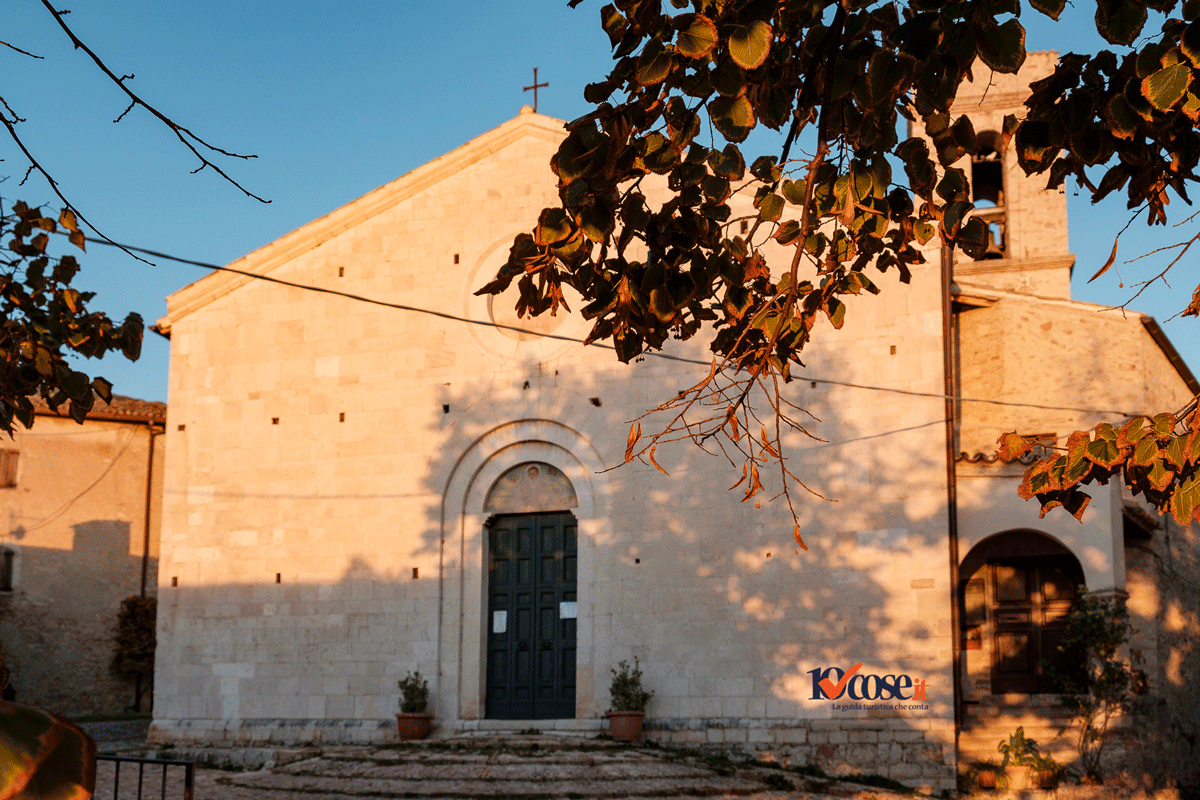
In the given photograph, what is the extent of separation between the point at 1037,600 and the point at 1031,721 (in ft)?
6.33

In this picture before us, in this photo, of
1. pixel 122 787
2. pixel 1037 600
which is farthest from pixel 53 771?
pixel 1037 600

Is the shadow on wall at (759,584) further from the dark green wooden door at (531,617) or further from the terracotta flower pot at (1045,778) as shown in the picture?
the terracotta flower pot at (1045,778)

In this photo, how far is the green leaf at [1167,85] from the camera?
3.63m

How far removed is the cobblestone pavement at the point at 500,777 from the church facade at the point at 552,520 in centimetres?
93

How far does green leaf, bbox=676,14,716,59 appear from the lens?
145 inches

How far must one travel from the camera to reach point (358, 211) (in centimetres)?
1725

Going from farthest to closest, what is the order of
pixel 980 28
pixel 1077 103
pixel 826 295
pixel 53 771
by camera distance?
pixel 826 295 → pixel 1077 103 → pixel 980 28 → pixel 53 771

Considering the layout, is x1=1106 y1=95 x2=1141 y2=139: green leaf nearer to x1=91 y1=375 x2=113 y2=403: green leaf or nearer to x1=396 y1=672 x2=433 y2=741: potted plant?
x1=91 y1=375 x2=113 y2=403: green leaf

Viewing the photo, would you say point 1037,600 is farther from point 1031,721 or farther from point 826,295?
point 826,295

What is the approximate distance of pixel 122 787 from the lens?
12953 millimetres

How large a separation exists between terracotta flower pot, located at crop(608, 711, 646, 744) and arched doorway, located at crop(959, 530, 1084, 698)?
15.4 feet

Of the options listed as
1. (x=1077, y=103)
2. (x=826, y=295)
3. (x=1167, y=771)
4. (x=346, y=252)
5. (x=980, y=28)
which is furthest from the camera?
(x=346, y=252)

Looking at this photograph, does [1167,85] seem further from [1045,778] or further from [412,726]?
[412,726]

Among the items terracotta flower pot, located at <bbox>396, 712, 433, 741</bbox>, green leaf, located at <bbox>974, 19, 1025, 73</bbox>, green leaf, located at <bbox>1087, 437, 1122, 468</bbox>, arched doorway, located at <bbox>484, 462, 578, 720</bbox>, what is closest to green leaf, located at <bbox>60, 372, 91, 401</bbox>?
green leaf, located at <bbox>974, 19, 1025, 73</bbox>
